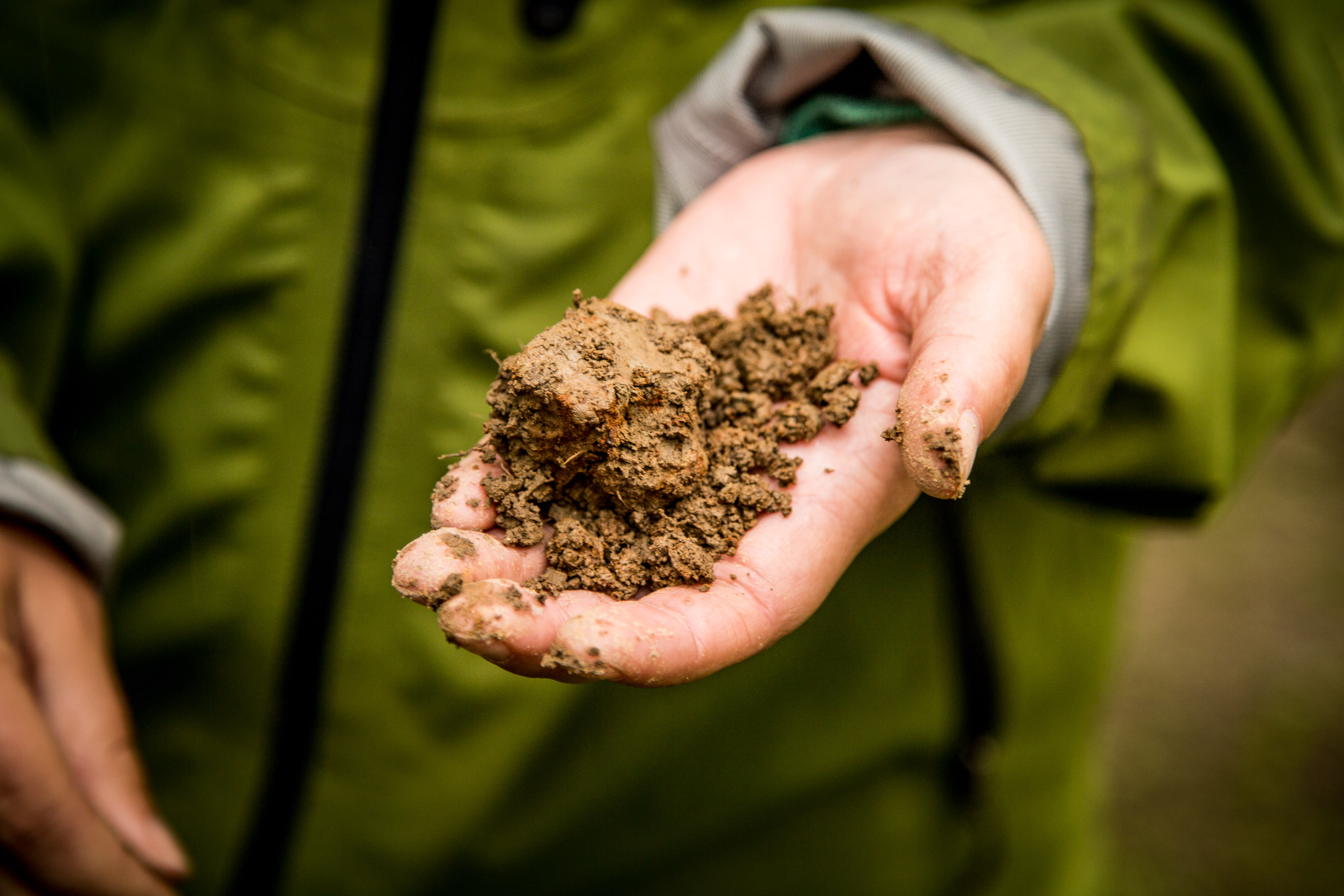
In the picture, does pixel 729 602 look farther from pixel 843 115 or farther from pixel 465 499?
pixel 843 115

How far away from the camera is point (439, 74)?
4.83 feet

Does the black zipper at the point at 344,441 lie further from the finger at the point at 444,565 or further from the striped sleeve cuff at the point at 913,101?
the finger at the point at 444,565

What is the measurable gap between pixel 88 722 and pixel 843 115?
1540 mm

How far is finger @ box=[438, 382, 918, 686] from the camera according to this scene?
0.91 meters

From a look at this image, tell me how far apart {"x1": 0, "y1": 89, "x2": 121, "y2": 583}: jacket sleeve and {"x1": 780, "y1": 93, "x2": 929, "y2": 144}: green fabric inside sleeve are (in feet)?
4.29

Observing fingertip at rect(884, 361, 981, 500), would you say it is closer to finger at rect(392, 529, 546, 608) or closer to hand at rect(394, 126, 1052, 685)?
hand at rect(394, 126, 1052, 685)

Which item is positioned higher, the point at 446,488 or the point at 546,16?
the point at 546,16

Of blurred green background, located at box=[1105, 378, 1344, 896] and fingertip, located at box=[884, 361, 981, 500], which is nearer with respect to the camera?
fingertip, located at box=[884, 361, 981, 500]

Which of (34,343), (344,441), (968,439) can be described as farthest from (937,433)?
(34,343)

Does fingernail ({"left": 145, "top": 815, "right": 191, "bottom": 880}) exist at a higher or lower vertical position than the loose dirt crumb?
lower

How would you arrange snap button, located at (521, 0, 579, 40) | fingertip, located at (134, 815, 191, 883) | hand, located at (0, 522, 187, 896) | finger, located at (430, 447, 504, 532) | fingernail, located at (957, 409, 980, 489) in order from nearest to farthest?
fingernail, located at (957, 409, 980, 489) → finger, located at (430, 447, 504, 532) → hand, located at (0, 522, 187, 896) → fingertip, located at (134, 815, 191, 883) → snap button, located at (521, 0, 579, 40)

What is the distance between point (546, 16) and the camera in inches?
57.0

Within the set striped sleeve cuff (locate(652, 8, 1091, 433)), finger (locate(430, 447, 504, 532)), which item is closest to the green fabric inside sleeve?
striped sleeve cuff (locate(652, 8, 1091, 433))

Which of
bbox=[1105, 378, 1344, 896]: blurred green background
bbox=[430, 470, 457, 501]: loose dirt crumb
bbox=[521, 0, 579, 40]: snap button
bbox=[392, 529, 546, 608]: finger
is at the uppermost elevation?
bbox=[521, 0, 579, 40]: snap button
